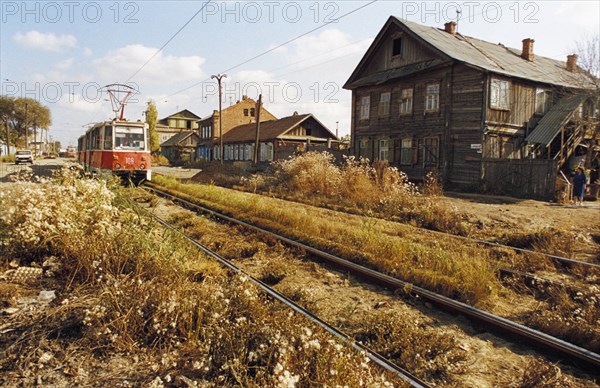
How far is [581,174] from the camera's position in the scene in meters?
16.1

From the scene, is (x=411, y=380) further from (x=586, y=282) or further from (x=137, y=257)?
(x=586, y=282)

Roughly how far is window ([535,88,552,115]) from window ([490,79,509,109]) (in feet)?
10.7

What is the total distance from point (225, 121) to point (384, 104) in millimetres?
34538

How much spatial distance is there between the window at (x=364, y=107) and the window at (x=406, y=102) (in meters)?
3.24

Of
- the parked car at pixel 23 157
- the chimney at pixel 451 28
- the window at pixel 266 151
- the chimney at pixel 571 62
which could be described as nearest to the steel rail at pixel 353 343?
the chimney at pixel 451 28

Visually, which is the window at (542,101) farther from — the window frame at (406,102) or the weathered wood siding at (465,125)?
the window frame at (406,102)

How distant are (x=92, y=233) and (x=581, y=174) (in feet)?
58.9

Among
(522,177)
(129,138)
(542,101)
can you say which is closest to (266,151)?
(129,138)

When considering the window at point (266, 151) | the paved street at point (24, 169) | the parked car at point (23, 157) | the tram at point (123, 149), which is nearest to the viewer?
the tram at point (123, 149)

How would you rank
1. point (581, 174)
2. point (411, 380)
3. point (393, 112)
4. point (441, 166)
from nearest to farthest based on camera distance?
point (411, 380) < point (581, 174) < point (441, 166) < point (393, 112)

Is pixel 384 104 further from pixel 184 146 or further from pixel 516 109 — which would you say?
pixel 184 146

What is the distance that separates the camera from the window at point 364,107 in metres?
28.3

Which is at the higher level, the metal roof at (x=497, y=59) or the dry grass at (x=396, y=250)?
the metal roof at (x=497, y=59)

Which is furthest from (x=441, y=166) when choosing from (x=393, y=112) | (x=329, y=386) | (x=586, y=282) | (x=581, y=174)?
(x=329, y=386)
